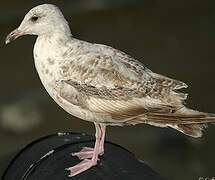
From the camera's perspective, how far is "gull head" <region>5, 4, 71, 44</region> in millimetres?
1764

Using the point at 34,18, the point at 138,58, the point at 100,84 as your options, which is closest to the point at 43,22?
the point at 34,18

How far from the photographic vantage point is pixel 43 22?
69.6 inches

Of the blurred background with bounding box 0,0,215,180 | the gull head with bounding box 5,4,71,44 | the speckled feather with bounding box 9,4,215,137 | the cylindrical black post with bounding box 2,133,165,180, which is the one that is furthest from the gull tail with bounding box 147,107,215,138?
the blurred background with bounding box 0,0,215,180

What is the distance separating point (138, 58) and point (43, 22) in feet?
7.87

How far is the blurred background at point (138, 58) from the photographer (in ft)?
13.0

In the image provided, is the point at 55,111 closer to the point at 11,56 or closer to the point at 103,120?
the point at 11,56

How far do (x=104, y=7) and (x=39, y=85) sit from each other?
0.76 metres

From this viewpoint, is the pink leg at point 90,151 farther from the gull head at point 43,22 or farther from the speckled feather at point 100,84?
the gull head at point 43,22

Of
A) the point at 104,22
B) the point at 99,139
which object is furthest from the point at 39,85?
the point at 99,139

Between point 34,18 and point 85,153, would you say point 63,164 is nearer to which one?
point 85,153

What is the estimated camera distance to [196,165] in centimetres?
402

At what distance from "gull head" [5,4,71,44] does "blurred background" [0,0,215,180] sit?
216 cm

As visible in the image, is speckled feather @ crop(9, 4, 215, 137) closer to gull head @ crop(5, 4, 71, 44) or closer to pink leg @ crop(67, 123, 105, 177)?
gull head @ crop(5, 4, 71, 44)

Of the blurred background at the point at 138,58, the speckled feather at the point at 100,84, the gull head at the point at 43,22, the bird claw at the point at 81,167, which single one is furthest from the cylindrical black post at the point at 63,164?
the blurred background at the point at 138,58
